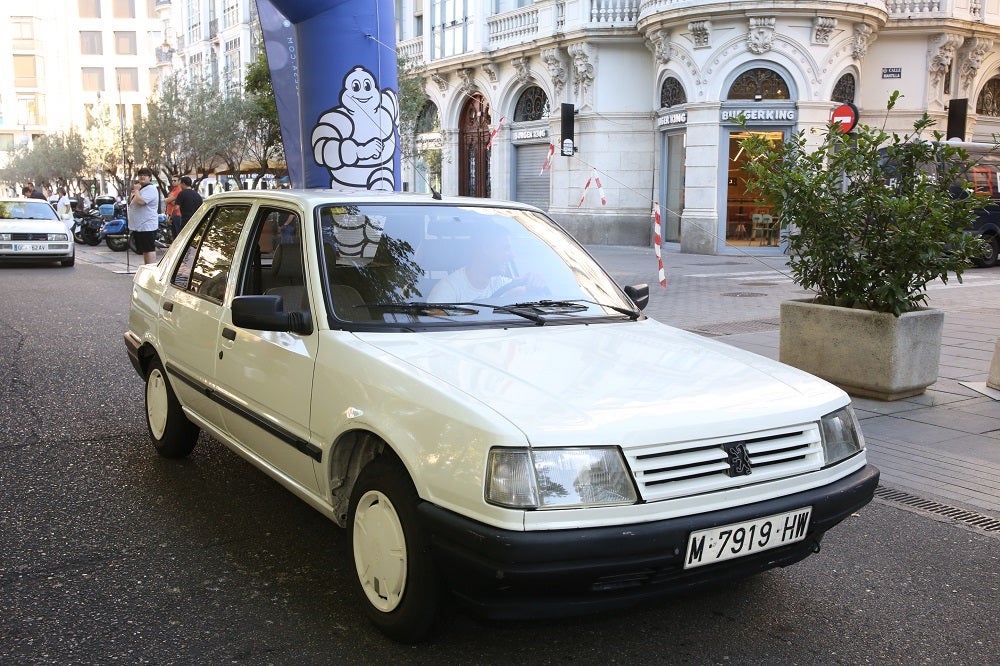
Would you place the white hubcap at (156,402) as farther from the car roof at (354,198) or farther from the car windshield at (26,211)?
the car windshield at (26,211)

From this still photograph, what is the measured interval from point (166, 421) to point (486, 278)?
7.69 ft

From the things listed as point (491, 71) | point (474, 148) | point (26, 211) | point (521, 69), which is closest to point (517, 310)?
point (26, 211)

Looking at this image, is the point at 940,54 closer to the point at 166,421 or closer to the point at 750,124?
the point at 750,124

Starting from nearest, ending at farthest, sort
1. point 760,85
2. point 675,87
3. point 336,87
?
point 336,87
point 760,85
point 675,87

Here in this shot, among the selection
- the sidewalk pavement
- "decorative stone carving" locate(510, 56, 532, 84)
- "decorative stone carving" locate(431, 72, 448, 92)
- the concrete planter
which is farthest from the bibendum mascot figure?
"decorative stone carving" locate(431, 72, 448, 92)

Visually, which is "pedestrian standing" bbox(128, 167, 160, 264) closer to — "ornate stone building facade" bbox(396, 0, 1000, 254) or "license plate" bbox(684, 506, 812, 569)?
"ornate stone building facade" bbox(396, 0, 1000, 254)

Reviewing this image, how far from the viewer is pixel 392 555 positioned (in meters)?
3.07

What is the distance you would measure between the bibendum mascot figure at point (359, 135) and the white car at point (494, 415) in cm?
484

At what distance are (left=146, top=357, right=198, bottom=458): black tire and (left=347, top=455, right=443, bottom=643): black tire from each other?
225cm

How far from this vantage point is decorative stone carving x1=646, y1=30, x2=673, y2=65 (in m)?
24.1

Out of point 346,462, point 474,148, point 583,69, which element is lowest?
point 346,462

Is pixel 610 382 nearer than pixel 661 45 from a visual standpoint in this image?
Yes

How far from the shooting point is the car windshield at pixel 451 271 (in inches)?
150

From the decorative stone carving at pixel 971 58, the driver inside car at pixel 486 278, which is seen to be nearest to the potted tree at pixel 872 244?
the driver inside car at pixel 486 278
